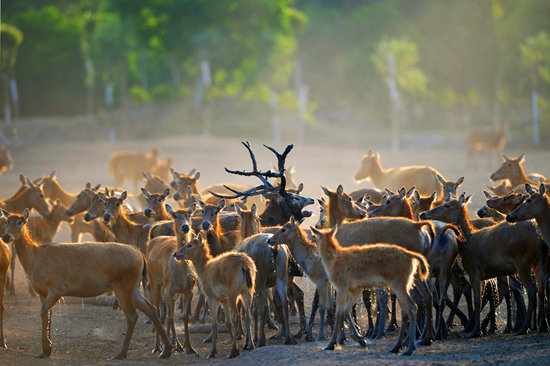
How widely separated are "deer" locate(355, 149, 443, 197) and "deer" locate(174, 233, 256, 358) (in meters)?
8.01

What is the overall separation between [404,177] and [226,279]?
917 cm

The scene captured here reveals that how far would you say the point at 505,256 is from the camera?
9211mm

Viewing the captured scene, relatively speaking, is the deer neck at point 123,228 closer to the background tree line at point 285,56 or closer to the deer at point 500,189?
the deer at point 500,189

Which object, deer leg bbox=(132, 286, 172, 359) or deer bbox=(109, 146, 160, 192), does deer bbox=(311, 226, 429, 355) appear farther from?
deer bbox=(109, 146, 160, 192)

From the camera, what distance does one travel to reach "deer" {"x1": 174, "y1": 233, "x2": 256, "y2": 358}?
839 cm

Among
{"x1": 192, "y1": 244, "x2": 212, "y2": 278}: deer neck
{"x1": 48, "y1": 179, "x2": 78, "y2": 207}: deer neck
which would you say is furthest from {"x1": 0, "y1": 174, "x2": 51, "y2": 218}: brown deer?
{"x1": 192, "y1": 244, "x2": 212, "y2": 278}: deer neck

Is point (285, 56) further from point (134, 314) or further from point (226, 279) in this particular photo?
point (226, 279)

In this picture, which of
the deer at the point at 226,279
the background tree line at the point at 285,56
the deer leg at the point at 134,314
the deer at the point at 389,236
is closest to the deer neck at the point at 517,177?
the deer at the point at 389,236

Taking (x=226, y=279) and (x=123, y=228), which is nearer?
(x=226, y=279)

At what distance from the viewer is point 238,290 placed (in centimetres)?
840

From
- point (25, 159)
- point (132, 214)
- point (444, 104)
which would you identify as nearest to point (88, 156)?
point (25, 159)

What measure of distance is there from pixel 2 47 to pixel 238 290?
3605 cm

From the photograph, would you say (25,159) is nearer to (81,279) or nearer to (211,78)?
(211,78)

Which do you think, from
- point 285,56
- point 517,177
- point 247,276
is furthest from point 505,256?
point 285,56
